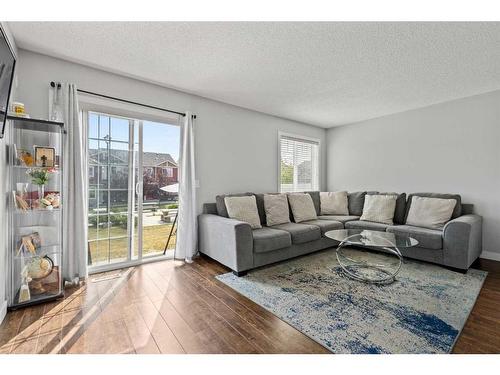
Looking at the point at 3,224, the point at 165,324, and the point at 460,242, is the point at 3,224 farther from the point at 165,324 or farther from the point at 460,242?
the point at 460,242

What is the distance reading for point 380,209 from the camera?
12.8 ft

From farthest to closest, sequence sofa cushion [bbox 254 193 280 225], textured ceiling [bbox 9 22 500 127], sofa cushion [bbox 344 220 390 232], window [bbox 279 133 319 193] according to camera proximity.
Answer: window [bbox 279 133 319 193] → sofa cushion [bbox 254 193 280 225] → sofa cushion [bbox 344 220 390 232] → textured ceiling [bbox 9 22 500 127]

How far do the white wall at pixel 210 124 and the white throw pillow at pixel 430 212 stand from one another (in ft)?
7.22

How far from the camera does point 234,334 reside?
1.70 meters

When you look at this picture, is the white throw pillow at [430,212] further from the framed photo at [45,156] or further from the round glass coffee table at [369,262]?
the framed photo at [45,156]

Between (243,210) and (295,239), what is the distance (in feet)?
2.62

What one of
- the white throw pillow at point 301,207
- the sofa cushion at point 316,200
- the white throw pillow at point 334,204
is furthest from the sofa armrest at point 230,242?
the white throw pillow at point 334,204

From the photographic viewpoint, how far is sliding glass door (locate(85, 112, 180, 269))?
9.41 feet

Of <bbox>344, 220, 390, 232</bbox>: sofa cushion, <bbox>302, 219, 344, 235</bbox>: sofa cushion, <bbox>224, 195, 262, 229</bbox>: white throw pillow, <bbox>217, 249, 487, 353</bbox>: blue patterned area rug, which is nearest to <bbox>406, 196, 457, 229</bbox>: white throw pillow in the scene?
<bbox>344, 220, 390, 232</bbox>: sofa cushion

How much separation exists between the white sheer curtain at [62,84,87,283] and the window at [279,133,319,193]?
3.14m

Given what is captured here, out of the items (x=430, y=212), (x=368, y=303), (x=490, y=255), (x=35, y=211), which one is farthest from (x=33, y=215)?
(x=490, y=255)

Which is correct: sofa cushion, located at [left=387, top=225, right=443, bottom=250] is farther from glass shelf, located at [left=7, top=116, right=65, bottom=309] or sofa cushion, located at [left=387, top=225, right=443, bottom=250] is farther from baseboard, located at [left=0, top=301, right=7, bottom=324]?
baseboard, located at [left=0, top=301, right=7, bottom=324]

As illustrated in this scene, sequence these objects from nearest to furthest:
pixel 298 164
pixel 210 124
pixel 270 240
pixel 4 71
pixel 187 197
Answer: pixel 4 71
pixel 270 240
pixel 187 197
pixel 210 124
pixel 298 164

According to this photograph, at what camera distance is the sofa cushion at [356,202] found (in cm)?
444
